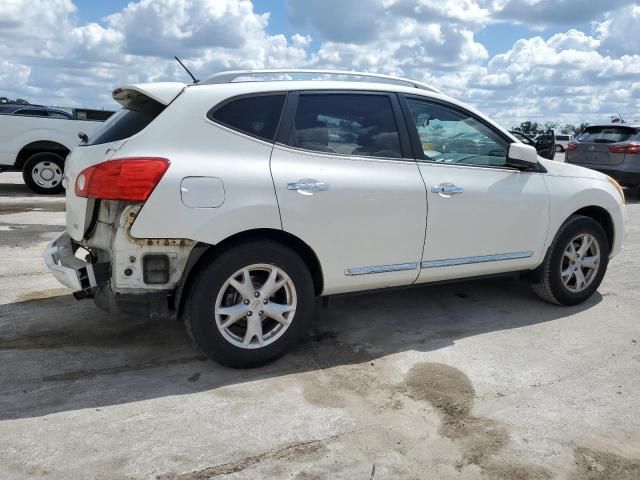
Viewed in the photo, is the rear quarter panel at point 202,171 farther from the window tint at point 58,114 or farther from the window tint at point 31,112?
the window tint at point 31,112

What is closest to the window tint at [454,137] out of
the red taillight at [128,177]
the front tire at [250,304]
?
the front tire at [250,304]

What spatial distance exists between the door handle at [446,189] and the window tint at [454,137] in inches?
8.5

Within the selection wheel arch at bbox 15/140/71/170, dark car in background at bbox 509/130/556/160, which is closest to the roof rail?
dark car in background at bbox 509/130/556/160

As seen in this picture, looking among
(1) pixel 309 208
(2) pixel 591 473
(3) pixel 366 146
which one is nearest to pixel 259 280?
(1) pixel 309 208

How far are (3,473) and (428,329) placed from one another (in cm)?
297

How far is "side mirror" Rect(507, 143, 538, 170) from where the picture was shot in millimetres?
4512

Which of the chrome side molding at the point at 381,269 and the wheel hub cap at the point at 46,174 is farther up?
the chrome side molding at the point at 381,269

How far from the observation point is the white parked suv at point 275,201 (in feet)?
11.2

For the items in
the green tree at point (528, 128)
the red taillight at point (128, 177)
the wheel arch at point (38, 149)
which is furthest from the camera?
the green tree at point (528, 128)

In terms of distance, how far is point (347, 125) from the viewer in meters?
4.01

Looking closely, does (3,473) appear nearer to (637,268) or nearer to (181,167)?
(181,167)

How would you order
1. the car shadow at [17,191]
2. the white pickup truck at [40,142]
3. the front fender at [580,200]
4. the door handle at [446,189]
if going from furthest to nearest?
the car shadow at [17,191], the white pickup truck at [40,142], the front fender at [580,200], the door handle at [446,189]

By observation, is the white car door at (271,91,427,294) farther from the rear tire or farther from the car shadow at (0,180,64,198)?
the car shadow at (0,180,64,198)

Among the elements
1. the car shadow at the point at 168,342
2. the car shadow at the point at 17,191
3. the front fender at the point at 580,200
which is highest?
the front fender at the point at 580,200
